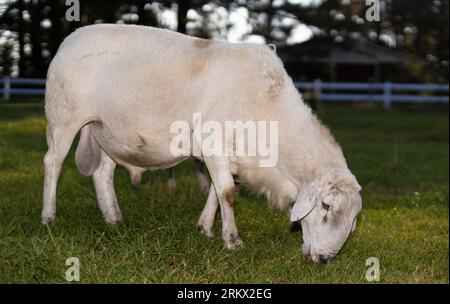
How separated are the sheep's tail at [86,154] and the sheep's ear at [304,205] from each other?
2270 millimetres

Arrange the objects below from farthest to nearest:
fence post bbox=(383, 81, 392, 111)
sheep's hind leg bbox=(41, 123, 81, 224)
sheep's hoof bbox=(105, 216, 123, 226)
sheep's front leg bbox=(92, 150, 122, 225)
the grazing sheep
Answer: fence post bbox=(383, 81, 392, 111), sheep's front leg bbox=(92, 150, 122, 225), sheep's hoof bbox=(105, 216, 123, 226), sheep's hind leg bbox=(41, 123, 81, 224), the grazing sheep

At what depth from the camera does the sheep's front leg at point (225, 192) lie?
5402mm

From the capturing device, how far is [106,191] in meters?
6.36

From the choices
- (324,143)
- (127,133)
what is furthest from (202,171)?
(324,143)

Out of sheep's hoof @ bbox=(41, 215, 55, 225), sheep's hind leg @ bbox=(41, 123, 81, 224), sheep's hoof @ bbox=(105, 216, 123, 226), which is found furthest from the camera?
sheep's hoof @ bbox=(105, 216, 123, 226)

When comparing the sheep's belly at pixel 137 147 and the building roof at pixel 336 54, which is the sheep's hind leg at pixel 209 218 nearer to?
Result: the sheep's belly at pixel 137 147

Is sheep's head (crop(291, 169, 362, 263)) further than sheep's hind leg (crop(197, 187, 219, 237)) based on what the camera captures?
No

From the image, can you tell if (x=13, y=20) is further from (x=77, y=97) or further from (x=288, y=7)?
(x=288, y=7)

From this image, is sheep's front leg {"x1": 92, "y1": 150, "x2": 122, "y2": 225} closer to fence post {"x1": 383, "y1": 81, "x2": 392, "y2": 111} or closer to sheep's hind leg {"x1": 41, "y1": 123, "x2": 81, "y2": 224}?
sheep's hind leg {"x1": 41, "y1": 123, "x2": 81, "y2": 224}

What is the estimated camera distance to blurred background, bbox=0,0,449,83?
8.56m

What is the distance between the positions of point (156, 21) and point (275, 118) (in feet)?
16.1

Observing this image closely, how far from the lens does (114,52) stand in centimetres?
582

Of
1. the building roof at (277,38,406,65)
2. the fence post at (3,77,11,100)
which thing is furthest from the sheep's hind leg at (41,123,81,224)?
the building roof at (277,38,406,65)

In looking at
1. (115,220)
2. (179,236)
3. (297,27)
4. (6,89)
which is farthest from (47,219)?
(297,27)
